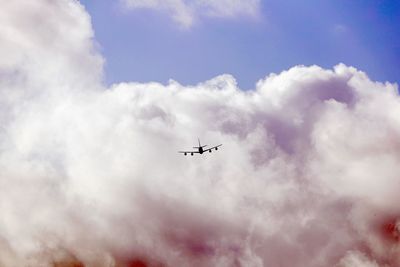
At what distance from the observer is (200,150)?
181 meters
